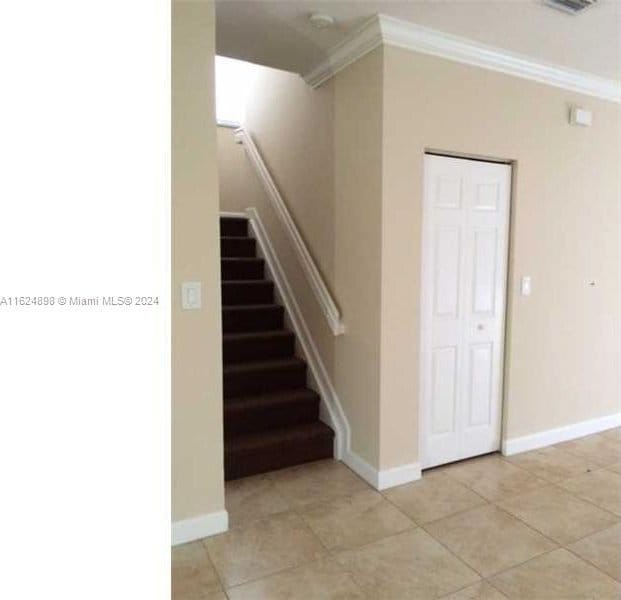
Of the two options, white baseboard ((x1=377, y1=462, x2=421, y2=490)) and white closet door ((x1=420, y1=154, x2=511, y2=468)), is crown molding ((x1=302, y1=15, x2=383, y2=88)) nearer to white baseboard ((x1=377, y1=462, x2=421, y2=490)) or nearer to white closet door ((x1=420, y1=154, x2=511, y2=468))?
white closet door ((x1=420, y1=154, x2=511, y2=468))

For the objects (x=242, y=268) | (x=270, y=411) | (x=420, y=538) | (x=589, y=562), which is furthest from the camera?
(x=242, y=268)

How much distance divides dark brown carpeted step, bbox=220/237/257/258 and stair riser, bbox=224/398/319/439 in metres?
1.78

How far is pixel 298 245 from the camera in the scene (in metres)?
3.42

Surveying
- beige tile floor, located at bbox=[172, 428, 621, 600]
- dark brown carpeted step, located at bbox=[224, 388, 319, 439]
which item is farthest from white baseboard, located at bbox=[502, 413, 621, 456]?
dark brown carpeted step, located at bbox=[224, 388, 319, 439]

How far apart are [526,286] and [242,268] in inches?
91.3

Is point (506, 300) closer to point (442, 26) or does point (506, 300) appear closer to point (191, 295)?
point (442, 26)

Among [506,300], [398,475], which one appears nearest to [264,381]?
[398,475]

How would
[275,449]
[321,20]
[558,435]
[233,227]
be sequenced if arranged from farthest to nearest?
1. [233,227]
2. [558,435]
3. [275,449]
4. [321,20]

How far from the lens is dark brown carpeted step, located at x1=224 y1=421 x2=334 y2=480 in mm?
2748
